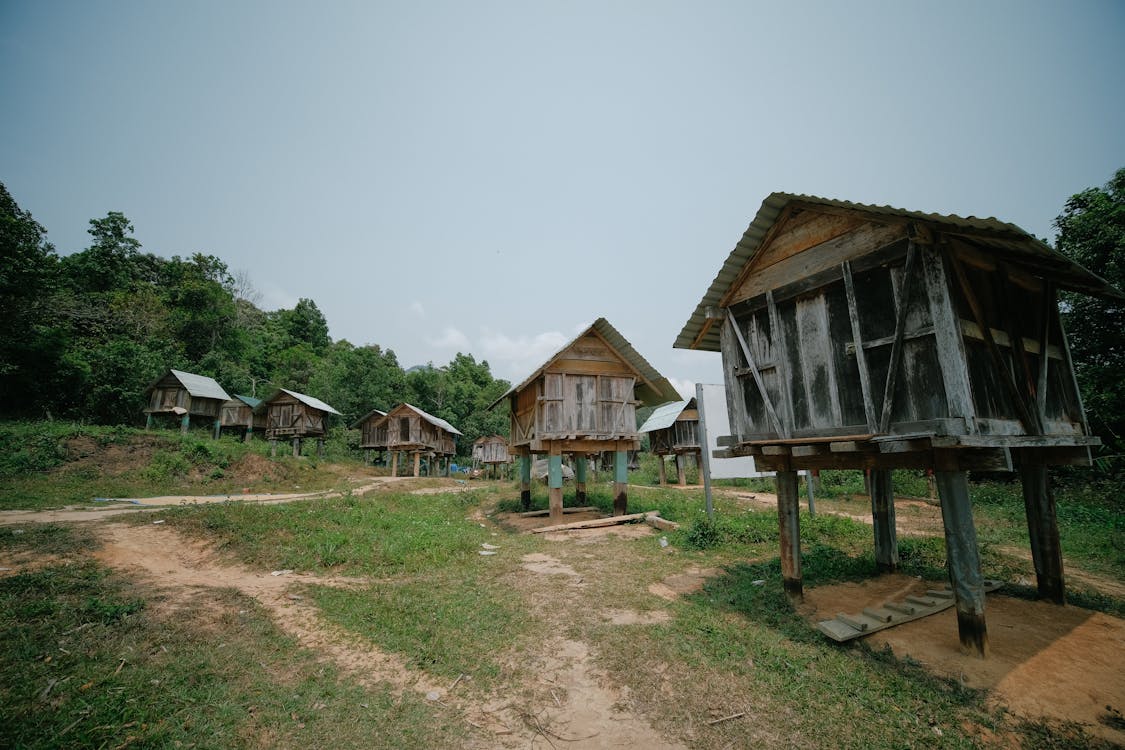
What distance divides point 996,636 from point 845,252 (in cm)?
552

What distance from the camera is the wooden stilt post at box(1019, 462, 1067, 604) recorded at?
6.95 m

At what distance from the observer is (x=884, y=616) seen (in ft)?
19.6

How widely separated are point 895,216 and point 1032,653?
5.58m

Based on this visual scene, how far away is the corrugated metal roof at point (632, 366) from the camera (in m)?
14.6

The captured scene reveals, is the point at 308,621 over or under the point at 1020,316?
under

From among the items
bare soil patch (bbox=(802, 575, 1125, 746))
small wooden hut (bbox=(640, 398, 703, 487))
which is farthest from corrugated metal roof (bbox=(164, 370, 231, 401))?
bare soil patch (bbox=(802, 575, 1125, 746))

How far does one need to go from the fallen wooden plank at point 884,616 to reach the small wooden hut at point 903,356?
95cm

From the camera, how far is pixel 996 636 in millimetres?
5746

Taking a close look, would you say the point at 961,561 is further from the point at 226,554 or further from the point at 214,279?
the point at 214,279

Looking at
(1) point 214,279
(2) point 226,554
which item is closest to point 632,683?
(2) point 226,554

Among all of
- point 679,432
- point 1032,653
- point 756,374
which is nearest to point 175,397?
point 679,432

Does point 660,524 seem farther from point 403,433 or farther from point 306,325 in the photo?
point 306,325

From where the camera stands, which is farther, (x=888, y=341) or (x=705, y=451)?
(x=705, y=451)

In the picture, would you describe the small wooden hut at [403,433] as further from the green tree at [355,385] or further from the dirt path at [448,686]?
the dirt path at [448,686]
